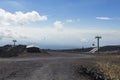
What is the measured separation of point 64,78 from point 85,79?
1328mm

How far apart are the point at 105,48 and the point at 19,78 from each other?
243ft

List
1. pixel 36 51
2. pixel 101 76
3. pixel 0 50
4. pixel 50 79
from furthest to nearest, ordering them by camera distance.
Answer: pixel 0 50 < pixel 36 51 < pixel 101 76 < pixel 50 79

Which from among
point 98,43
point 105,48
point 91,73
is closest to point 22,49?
point 98,43

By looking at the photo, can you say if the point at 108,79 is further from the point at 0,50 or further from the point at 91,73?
the point at 0,50

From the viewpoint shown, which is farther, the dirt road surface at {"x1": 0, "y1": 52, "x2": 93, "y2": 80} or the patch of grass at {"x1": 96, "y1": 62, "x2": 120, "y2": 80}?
the patch of grass at {"x1": 96, "y1": 62, "x2": 120, "y2": 80}

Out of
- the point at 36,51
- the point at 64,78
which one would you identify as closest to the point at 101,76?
the point at 64,78

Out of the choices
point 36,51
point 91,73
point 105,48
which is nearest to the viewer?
point 91,73

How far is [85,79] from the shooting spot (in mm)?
21266

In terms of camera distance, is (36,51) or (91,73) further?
(36,51)

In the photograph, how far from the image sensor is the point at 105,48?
93438mm

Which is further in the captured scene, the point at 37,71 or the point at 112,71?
the point at 37,71

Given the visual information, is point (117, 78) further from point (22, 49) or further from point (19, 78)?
point (22, 49)

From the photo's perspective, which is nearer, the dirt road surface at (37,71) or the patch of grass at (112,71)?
the dirt road surface at (37,71)

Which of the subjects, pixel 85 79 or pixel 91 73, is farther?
pixel 91 73
